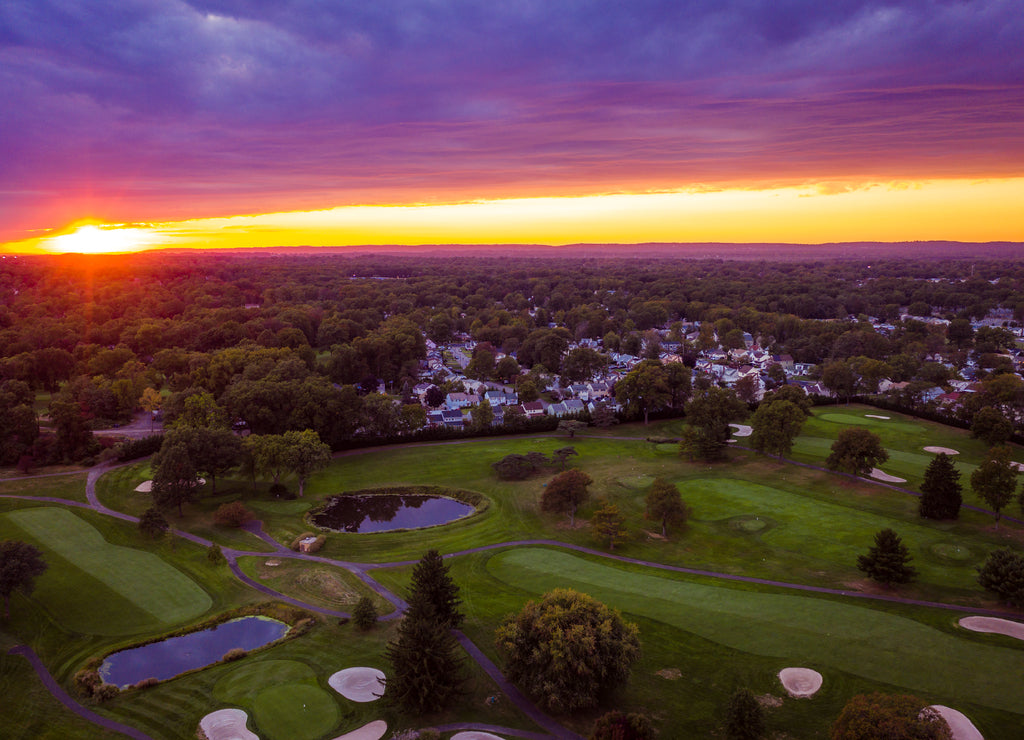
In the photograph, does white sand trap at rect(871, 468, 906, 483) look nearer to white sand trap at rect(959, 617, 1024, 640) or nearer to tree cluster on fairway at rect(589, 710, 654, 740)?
white sand trap at rect(959, 617, 1024, 640)

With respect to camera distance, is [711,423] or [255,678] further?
[711,423]

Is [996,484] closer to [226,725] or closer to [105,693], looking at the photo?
[226,725]

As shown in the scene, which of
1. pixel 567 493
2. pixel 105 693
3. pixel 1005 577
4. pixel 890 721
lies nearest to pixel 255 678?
pixel 105 693

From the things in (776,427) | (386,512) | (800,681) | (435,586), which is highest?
(776,427)

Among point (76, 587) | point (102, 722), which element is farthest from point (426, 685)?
point (76, 587)

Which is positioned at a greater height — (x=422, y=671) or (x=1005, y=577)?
(x=1005, y=577)

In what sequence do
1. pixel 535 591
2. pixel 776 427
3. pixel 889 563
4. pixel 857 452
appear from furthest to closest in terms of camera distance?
1. pixel 776 427
2. pixel 857 452
3. pixel 535 591
4. pixel 889 563
